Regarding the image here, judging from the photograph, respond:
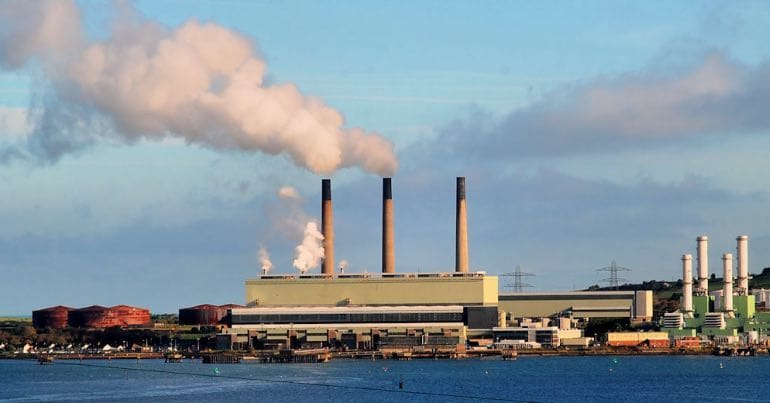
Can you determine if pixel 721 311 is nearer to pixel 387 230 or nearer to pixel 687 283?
pixel 687 283

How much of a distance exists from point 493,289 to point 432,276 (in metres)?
7.63

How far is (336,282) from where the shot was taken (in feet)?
591

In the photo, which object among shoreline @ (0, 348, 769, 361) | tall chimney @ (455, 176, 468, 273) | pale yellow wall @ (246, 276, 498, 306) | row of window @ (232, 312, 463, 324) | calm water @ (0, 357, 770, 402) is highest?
tall chimney @ (455, 176, 468, 273)

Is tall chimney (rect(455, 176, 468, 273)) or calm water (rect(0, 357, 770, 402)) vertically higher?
tall chimney (rect(455, 176, 468, 273))

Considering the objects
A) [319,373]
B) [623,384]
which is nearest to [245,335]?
[319,373]

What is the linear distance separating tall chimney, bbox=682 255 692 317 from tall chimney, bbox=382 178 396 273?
122 ft

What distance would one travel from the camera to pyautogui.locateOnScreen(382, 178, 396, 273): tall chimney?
581 feet

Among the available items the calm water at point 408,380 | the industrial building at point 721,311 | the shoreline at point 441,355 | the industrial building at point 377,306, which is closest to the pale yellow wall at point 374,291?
the industrial building at point 377,306

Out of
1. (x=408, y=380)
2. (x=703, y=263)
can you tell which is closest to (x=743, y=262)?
(x=703, y=263)

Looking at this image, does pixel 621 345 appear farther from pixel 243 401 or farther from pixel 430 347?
pixel 243 401

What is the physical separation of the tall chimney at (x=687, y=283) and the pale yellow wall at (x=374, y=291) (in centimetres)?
2602

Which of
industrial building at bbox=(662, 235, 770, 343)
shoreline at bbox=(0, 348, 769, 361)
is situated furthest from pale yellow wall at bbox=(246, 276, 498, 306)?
industrial building at bbox=(662, 235, 770, 343)

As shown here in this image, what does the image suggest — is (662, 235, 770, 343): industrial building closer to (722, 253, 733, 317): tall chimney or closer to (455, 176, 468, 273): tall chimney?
(722, 253, 733, 317): tall chimney

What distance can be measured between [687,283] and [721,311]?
17.1ft
